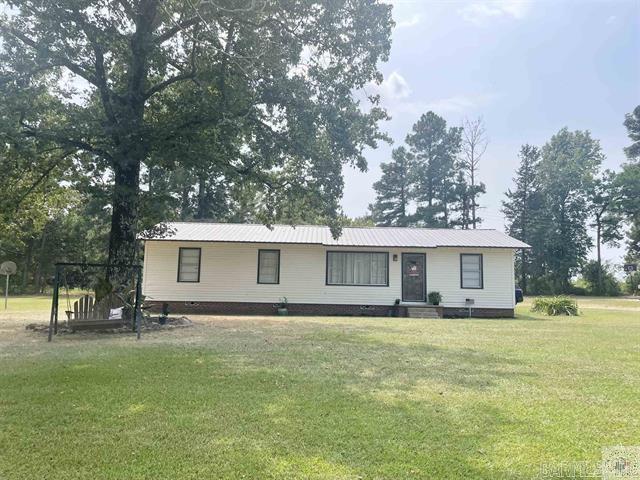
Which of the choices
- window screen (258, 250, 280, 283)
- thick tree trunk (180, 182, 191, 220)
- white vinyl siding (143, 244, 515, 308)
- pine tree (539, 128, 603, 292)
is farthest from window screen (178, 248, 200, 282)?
pine tree (539, 128, 603, 292)

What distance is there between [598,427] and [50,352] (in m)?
7.94

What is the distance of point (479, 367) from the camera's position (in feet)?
21.9

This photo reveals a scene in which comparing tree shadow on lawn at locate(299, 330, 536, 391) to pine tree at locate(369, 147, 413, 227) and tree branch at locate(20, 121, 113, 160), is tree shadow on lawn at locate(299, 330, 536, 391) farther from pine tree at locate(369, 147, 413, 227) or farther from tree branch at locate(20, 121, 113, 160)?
pine tree at locate(369, 147, 413, 227)

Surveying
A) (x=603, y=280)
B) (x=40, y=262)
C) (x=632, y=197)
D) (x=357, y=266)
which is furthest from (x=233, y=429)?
(x=632, y=197)

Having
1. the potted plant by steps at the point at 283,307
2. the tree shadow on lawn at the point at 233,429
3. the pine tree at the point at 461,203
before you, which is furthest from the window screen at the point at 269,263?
the pine tree at the point at 461,203

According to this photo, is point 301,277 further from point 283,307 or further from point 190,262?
point 190,262

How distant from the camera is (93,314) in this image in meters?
10.1

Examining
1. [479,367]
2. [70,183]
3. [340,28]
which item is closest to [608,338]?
[479,367]

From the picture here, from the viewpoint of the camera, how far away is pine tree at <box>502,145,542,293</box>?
42.5 m

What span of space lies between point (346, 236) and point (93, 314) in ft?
33.8

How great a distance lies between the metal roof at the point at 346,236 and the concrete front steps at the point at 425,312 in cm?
228

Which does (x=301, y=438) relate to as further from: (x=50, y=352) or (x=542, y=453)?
(x=50, y=352)

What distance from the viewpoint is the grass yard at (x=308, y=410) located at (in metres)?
3.19

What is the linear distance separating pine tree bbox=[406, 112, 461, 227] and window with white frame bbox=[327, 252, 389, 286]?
26.5 meters
